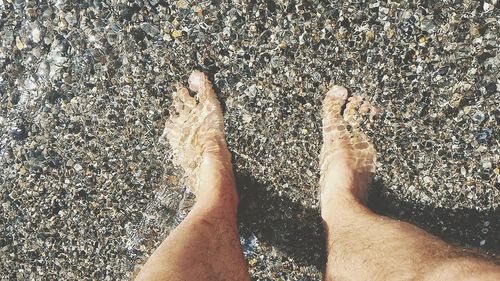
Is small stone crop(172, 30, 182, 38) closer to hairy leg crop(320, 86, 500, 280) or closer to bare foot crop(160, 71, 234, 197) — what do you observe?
bare foot crop(160, 71, 234, 197)

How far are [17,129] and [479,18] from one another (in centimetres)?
233

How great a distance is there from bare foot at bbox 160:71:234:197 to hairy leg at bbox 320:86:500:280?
53 centimetres

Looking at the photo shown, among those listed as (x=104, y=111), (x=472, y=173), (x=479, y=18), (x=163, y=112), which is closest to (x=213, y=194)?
(x=163, y=112)

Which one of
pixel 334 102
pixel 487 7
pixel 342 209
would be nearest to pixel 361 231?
pixel 342 209

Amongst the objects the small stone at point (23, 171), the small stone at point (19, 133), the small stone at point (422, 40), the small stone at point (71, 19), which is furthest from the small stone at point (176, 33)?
the small stone at point (422, 40)

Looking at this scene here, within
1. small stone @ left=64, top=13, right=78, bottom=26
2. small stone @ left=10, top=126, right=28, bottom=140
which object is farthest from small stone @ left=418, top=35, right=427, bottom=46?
small stone @ left=10, top=126, right=28, bottom=140

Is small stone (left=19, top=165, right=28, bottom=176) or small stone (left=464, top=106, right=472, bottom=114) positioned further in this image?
small stone (left=19, top=165, right=28, bottom=176)

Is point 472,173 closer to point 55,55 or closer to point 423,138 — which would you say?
point 423,138

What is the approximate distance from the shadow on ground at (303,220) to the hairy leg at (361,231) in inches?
4.5

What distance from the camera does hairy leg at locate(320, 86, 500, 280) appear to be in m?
1.82

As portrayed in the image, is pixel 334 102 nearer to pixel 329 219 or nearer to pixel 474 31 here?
pixel 329 219

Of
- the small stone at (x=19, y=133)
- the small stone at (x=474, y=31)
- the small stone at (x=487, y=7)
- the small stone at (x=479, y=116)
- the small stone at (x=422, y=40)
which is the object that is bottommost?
the small stone at (x=19, y=133)

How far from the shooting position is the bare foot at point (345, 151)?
265 centimetres

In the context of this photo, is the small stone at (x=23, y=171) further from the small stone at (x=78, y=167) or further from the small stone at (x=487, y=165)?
the small stone at (x=487, y=165)
